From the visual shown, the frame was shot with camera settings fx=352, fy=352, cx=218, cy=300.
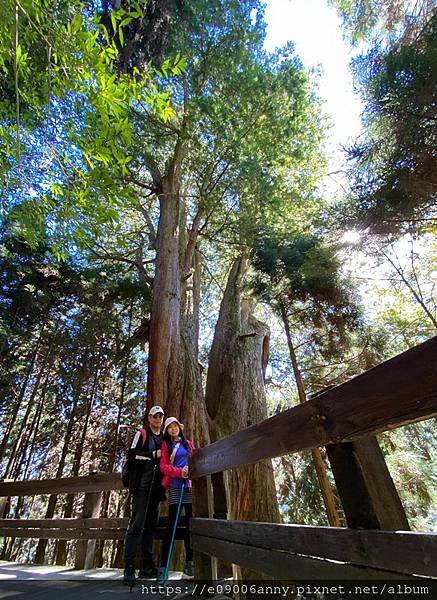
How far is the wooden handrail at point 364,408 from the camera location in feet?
3.20

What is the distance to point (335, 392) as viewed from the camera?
4.22ft

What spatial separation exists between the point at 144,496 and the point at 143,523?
0.19 metres

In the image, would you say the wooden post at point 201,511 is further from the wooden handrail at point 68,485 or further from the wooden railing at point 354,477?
the wooden handrail at point 68,485

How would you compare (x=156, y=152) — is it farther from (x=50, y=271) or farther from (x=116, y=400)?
(x=116, y=400)

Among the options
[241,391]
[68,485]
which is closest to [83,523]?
[68,485]

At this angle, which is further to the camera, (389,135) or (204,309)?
(204,309)

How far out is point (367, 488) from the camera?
1.14 meters

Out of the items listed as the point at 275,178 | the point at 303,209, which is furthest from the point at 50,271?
the point at 303,209

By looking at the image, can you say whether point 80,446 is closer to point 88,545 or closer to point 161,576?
point 88,545

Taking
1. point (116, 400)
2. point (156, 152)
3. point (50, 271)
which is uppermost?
point (156, 152)

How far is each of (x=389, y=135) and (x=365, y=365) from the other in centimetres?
451

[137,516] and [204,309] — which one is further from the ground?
[204,309]

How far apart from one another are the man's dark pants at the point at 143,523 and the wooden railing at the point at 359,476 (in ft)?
4.77

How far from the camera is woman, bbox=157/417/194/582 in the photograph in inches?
109
